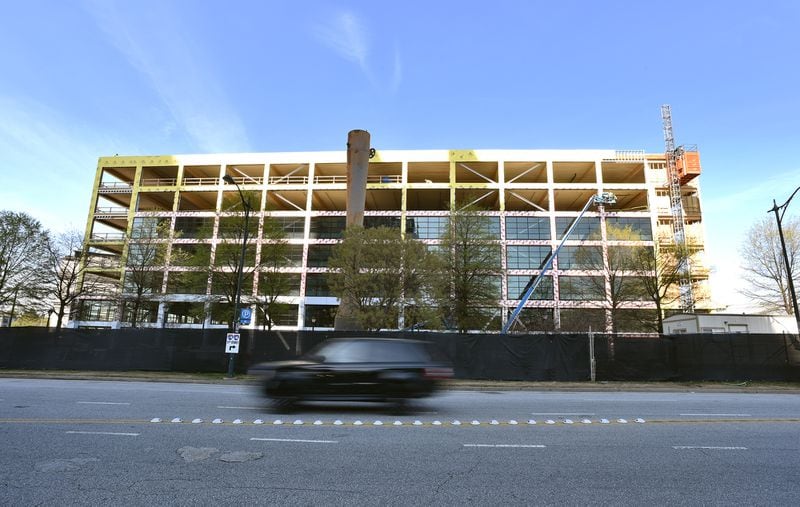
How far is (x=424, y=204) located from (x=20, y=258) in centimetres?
4606

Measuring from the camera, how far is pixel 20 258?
118ft

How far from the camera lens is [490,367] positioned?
20844 millimetres

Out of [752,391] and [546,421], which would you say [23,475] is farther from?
[752,391]

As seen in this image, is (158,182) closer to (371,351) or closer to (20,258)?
(20,258)

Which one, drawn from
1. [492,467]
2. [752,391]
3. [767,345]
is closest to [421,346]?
[492,467]

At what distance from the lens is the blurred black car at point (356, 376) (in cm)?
951

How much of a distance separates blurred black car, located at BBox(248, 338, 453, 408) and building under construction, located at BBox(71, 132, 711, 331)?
38592mm

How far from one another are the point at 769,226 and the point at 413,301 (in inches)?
1506

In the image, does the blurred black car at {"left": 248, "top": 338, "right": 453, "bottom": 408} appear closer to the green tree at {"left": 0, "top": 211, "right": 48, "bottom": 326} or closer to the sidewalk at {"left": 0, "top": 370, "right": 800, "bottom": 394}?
the sidewalk at {"left": 0, "top": 370, "right": 800, "bottom": 394}

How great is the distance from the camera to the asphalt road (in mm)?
4527

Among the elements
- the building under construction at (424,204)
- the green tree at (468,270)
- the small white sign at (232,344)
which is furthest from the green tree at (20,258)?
the green tree at (468,270)

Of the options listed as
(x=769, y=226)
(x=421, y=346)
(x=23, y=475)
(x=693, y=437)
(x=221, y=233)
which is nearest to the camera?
(x=23, y=475)

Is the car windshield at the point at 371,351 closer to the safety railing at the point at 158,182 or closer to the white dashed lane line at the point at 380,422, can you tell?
the white dashed lane line at the point at 380,422

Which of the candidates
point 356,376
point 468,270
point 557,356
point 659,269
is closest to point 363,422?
point 356,376
